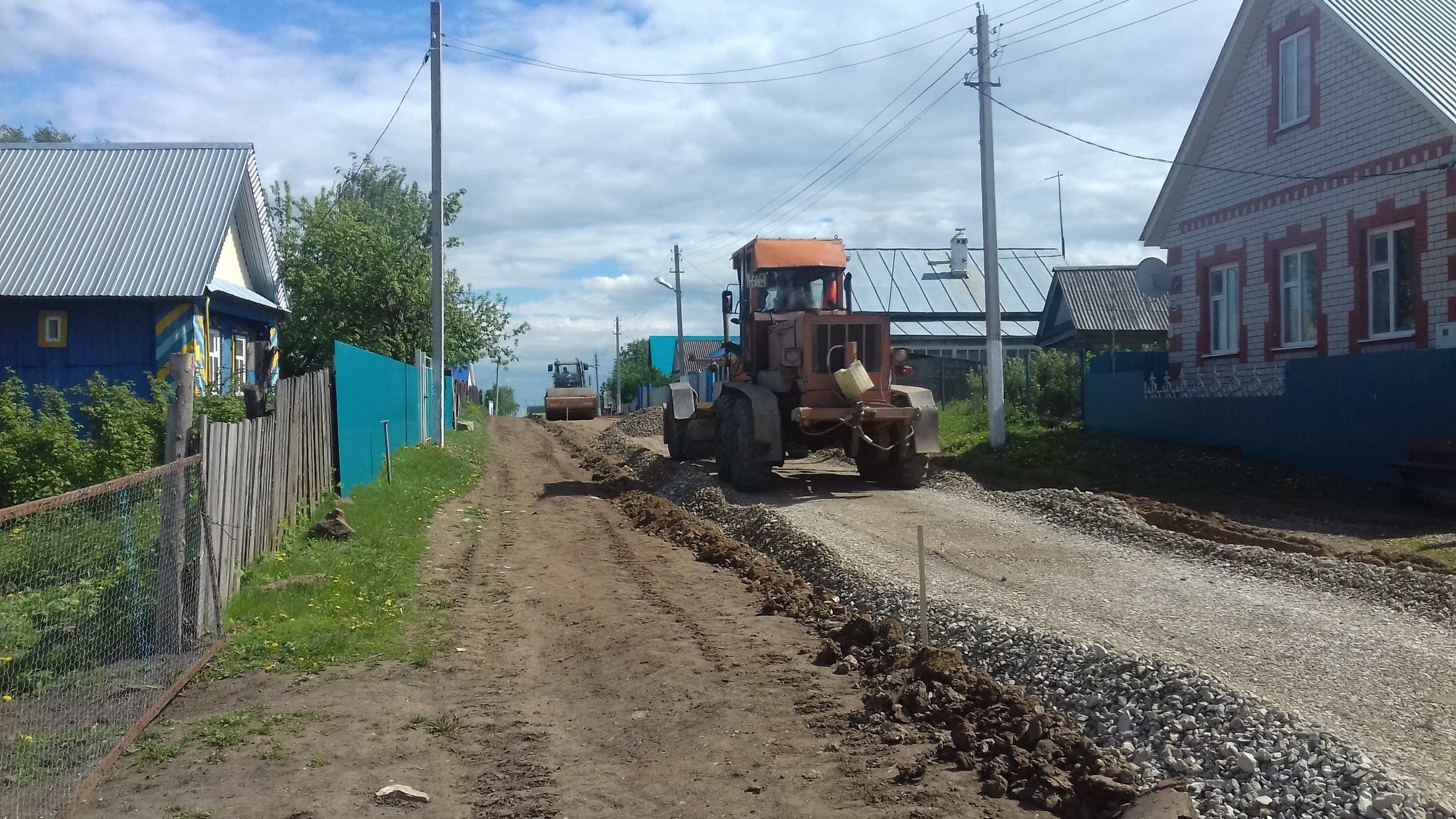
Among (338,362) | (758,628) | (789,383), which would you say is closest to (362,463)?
(338,362)

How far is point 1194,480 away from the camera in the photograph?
15578 mm

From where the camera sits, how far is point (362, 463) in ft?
49.1

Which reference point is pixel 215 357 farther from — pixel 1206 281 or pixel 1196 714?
pixel 1206 281

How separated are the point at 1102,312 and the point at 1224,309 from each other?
14014 millimetres

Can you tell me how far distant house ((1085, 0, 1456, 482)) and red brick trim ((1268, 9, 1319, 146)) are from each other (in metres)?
0.03

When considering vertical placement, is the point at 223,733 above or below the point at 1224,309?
below

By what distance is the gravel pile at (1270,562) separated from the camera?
312 inches

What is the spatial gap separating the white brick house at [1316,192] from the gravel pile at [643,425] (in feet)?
54.5

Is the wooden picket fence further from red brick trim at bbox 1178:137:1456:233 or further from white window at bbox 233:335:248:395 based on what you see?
red brick trim at bbox 1178:137:1456:233

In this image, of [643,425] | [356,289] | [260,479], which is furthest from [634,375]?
[260,479]

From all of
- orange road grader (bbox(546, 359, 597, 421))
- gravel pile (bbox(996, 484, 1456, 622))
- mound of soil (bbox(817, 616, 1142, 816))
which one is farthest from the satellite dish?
orange road grader (bbox(546, 359, 597, 421))

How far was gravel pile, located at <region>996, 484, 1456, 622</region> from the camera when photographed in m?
7.93

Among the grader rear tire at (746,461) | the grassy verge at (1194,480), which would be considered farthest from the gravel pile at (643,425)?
the grader rear tire at (746,461)

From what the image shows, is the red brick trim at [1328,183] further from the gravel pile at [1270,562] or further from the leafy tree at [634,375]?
the leafy tree at [634,375]
